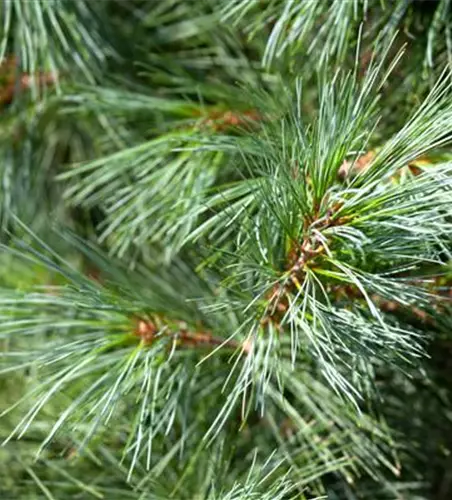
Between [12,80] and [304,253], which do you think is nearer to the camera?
[304,253]

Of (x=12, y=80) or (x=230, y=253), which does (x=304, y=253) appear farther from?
(x=12, y=80)

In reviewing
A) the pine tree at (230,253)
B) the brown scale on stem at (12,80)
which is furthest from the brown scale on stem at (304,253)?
the brown scale on stem at (12,80)

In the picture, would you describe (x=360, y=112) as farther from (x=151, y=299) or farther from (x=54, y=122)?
(x=54, y=122)

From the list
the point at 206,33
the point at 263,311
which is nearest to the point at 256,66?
the point at 206,33

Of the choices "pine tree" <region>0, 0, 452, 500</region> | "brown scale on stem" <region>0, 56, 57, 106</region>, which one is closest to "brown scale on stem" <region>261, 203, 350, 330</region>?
"pine tree" <region>0, 0, 452, 500</region>

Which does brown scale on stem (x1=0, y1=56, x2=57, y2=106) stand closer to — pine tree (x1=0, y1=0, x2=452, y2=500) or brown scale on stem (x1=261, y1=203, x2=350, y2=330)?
pine tree (x1=0, y1=0, x2=452, y2=500)

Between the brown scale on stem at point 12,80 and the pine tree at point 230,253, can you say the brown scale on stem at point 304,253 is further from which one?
the brown scale on stem at point 12,80

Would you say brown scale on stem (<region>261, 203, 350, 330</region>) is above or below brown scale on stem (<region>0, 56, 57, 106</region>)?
below

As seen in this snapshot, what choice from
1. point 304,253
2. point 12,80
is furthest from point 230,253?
point 12,80
